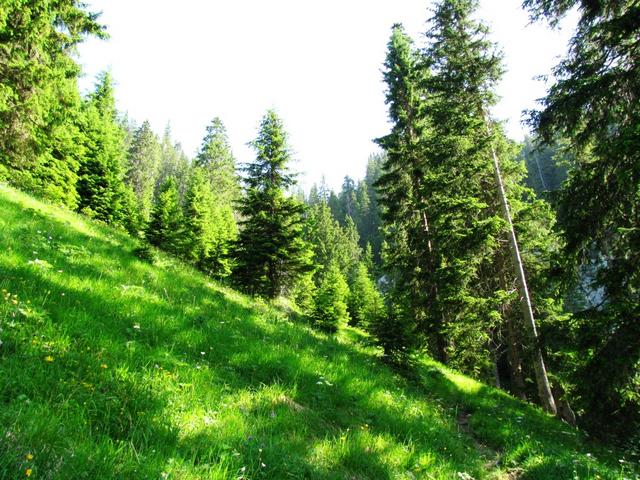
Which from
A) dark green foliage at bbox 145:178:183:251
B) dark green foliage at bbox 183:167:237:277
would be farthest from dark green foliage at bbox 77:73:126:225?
dark green foliage at bbox 183:167:237:277

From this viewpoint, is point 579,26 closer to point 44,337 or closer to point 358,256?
point 44,337

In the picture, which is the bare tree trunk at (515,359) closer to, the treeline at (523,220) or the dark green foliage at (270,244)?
the treeline at (523,220)

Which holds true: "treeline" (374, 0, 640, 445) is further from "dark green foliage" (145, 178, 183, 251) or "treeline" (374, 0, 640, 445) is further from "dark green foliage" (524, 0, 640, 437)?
"dark green foliage" (145, 178, 183, 251)

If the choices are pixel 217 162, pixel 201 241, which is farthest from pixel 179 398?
pixel 217 162

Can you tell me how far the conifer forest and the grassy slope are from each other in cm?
3

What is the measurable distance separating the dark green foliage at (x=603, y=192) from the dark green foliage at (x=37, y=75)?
15.1 m

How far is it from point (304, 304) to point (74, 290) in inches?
1391

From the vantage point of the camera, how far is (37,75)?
12.6m

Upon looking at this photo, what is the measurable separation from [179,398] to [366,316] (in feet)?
29.2

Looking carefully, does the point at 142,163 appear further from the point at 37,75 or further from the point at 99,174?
the point at 37,75

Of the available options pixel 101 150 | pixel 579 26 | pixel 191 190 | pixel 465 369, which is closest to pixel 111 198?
pixel 101 150

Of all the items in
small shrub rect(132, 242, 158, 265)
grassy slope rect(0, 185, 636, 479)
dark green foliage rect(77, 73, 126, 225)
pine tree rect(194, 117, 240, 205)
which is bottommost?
grassy slope rect(0, 185, 636, 479)

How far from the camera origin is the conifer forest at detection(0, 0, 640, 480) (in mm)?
3311

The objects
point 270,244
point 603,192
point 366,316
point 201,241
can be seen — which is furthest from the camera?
point 201,241
